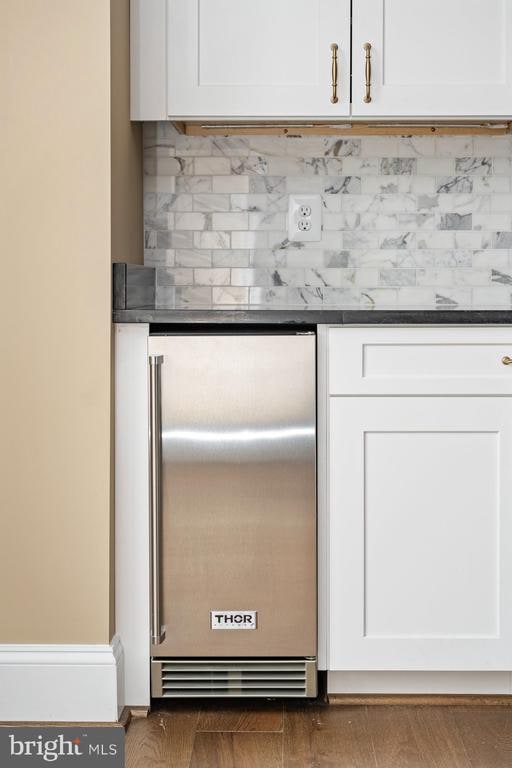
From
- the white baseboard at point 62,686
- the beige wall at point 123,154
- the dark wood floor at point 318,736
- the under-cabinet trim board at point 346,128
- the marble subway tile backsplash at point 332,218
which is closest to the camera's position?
the dark wood floor at point 318,736

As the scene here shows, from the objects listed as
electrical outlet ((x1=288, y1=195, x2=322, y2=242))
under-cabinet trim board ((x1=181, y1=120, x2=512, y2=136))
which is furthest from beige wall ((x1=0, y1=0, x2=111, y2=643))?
electrical outlet ((x1=288, y1=195, x2=322, y2=242))

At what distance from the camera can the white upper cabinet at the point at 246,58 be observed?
2.35m

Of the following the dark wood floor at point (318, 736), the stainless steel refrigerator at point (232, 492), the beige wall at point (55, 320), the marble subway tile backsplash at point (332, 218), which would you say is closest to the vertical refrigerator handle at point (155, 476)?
the stainless steel refrigerator at point (232, 492)

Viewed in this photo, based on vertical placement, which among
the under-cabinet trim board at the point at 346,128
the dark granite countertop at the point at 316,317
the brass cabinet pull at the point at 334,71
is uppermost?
the brass cabinet pull at the point at 334,71

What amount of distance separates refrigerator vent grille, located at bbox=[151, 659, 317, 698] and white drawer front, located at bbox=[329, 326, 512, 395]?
68 centimetres

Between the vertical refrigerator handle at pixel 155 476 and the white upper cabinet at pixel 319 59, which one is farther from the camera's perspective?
the white upper cabinet at pixel 319 59

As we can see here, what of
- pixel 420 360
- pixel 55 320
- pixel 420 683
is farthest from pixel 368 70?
pixel 420 683

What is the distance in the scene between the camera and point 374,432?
211 centimetres

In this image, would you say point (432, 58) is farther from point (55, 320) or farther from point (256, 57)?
point (55, 320)

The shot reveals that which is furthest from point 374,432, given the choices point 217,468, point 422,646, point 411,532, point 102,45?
point 102,45

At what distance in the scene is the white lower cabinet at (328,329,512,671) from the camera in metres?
2.10

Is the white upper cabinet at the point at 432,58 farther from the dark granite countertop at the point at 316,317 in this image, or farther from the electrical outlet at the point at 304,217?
the dark granite countertop at the point at 316,317

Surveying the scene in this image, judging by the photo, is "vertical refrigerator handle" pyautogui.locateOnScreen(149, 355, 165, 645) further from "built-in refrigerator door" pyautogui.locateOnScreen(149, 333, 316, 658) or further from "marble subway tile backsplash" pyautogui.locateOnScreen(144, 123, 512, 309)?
"marble subway tile backsplash" pyautogui.locateOnScreen(144, 123, 512, 309)

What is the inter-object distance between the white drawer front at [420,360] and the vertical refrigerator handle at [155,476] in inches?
16.3
